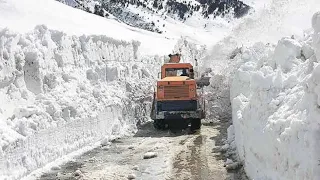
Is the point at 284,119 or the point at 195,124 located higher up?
the point at 284,119

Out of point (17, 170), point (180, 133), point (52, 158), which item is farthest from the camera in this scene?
point (180, 133)

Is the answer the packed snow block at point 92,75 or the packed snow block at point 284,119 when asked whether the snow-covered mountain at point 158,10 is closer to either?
the packed snow block at point 92,75

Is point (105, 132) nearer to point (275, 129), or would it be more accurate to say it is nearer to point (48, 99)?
point (48, 99)

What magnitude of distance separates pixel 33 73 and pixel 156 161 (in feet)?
14.8

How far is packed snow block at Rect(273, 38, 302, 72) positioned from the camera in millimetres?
10586

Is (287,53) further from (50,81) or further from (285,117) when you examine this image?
(50,81)

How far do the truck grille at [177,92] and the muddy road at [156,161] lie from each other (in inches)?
65.3

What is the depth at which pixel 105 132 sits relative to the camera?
16750mm

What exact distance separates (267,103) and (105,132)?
843cm

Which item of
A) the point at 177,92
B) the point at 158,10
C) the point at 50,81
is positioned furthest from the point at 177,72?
the point at 158,10

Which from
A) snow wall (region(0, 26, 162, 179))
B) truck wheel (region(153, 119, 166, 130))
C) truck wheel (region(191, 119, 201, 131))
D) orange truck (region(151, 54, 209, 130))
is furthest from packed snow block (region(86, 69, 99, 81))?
truck wheel (region(191, 119, 201, 131))

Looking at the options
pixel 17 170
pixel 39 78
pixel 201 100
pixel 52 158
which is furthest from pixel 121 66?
pixel 17 170

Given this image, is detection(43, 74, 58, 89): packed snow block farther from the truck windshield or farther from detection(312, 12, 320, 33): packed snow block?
detection(312, 12, 320, 33): packed snow block

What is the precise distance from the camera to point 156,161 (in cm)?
1309
